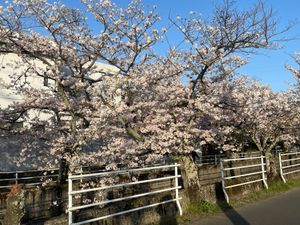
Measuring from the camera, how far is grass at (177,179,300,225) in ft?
33.3

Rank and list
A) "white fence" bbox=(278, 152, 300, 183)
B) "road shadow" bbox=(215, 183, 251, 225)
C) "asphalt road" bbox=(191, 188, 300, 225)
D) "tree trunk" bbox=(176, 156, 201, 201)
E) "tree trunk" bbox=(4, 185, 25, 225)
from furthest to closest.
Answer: "white fence" bbox=(278, 152, 300, 183) → "tree trunk" bbox=(176, 156, 201, 201) → "road shadow" bbox=(215, 183, 251, 225) → "asphalt road" bbox=(191, 188, 300, 225) → "tree trunk" bbox=(4, 185, 25, 225)

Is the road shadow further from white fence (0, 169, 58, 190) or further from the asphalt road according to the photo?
white fence (0, 169, 58, 190)

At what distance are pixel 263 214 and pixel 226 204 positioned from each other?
5.94 feet

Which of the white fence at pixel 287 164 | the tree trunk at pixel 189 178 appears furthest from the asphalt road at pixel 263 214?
the white fence at pixel 287 164

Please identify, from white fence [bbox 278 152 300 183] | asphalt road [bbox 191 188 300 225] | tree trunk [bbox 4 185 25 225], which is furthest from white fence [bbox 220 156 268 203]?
tree trunk [bbox 4 185 25 225]

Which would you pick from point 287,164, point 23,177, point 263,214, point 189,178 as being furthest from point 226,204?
point 23,177

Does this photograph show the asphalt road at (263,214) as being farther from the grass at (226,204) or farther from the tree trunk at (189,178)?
the tree trunk at (189,178)

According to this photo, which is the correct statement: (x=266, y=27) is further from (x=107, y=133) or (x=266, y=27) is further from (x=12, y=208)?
(x=12, y=208)

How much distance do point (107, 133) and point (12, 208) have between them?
746 cm

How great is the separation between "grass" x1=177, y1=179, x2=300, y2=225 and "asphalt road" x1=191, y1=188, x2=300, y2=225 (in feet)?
1.12

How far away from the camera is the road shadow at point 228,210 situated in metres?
9.45

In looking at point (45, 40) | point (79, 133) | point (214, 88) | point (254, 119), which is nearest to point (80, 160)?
A: point (79, 133)

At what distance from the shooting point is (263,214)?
33.8 ft

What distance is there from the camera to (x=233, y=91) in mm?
13391
